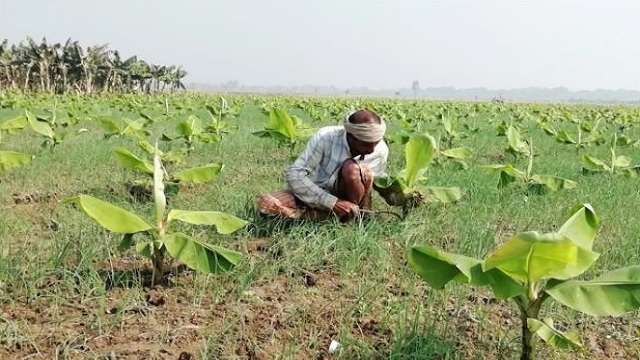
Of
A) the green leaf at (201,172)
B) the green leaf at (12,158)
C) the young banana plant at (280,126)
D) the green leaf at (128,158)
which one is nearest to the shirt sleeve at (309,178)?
the green leaf at (201,172)

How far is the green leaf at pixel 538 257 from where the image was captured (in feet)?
5.24

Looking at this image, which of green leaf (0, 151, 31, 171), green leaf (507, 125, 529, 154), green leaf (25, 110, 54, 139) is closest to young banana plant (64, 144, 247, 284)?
green leaf (0, 151, 31, 171)

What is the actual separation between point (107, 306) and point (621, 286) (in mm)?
1727

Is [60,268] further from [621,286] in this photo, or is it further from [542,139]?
[542,139]

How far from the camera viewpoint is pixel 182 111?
564 inches

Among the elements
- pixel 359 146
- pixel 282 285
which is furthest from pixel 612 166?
pixel 282 285

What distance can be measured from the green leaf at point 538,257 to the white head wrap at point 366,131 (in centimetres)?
151

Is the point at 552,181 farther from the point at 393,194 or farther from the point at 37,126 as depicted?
the point at 37,126

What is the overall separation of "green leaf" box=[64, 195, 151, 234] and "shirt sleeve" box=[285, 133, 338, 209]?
1.20 metres

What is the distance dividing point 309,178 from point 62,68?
24970 mm

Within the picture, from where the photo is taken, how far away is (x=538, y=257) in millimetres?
1680

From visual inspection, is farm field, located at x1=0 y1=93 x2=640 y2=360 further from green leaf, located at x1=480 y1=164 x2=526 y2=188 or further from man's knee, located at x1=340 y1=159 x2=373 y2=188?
man's knee, located at x1=340 y1=159 x2=373 y2=188

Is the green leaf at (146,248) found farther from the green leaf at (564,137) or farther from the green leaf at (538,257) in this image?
the green leaf at (564,137)

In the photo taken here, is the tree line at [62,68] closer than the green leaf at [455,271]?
No
